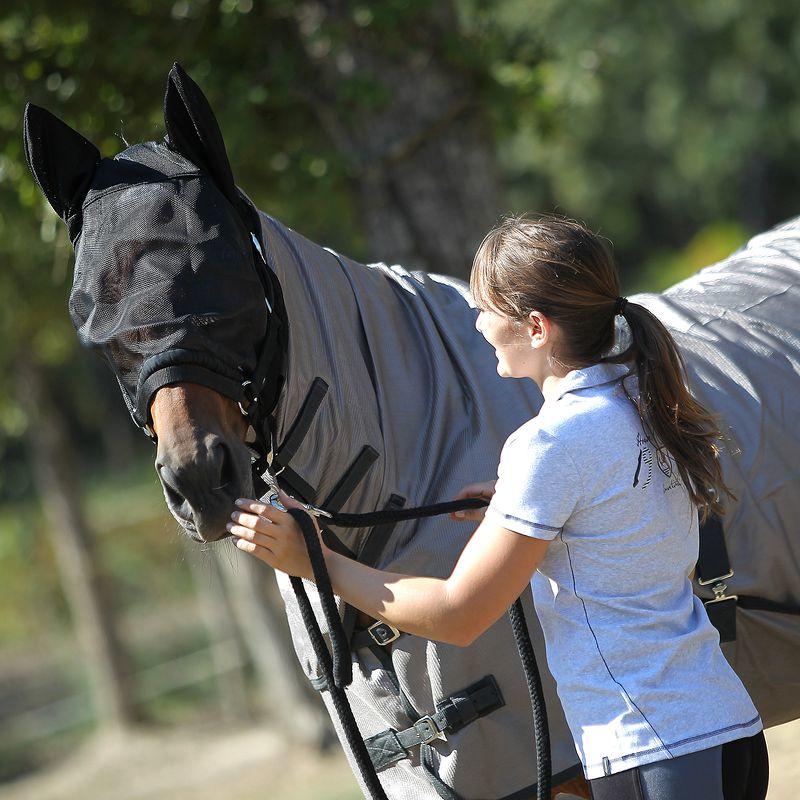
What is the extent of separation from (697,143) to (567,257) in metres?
15.5

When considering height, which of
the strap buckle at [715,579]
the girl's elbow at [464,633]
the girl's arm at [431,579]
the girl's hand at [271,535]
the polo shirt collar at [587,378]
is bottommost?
the strap buckle at [715,579]

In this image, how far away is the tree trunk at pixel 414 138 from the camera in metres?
4.09

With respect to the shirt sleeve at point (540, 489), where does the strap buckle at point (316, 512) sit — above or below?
above

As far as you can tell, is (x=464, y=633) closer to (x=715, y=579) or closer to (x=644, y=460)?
(x=644, y=460)

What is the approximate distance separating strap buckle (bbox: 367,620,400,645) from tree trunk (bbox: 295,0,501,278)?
2.44 metres

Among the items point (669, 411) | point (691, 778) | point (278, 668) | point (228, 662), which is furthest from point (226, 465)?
point (228, 662)

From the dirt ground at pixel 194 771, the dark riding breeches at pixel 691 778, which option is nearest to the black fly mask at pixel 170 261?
the dark riding breeches at pixel 691 778

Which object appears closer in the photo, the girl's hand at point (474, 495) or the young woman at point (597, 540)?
the young woman at point (597, 540)

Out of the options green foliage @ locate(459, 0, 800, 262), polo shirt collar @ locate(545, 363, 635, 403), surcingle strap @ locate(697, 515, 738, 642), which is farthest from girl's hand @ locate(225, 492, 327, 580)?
green foliage @ locate(459, 0, 800, 262)

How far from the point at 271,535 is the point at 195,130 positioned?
2.70 feet

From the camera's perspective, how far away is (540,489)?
1.48m

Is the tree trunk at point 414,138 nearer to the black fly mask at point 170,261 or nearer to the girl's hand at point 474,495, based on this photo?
the black fly mask at point 170,261

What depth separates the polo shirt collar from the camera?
1561 mm

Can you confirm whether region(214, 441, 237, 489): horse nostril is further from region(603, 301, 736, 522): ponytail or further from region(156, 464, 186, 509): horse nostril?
region(603, 301, 736, 522): ponytail
